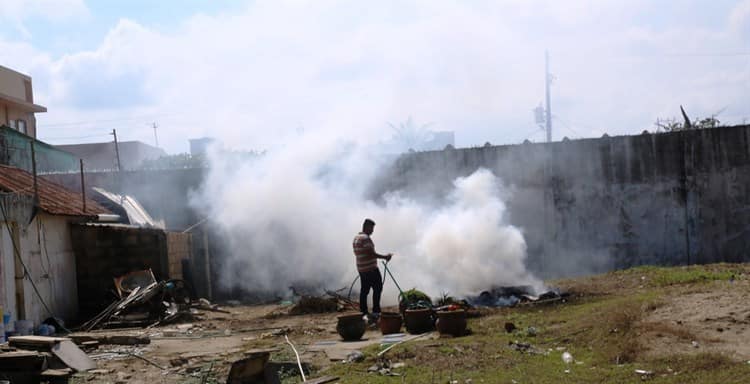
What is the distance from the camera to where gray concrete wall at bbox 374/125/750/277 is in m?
17.3

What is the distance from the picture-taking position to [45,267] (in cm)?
1438

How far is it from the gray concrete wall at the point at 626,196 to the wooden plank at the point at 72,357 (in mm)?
10746

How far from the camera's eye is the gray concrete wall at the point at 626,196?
17328 millimetres

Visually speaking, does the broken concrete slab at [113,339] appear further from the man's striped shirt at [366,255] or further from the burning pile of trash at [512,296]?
the burning pile of trash at [512,296]

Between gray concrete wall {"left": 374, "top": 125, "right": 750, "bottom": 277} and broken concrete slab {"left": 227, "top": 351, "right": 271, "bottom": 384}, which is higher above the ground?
gray concrete wall {"left": 374, "top": 125, "right": 750, "bottom": 277}

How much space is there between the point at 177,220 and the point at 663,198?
12.4 meters

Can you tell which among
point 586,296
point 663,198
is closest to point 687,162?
point 663,198

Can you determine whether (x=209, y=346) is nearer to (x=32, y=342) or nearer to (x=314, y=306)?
(x=32, y=342)

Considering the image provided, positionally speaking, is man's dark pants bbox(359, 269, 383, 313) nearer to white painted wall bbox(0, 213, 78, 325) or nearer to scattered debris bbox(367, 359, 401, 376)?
scattered debris bbox(367, 359, 401, 376)

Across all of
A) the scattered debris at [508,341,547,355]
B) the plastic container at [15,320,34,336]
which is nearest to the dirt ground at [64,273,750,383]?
the scattered debris at [508,341,547,355]

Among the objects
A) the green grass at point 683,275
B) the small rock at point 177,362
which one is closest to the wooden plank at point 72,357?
the small rock at point 177,362

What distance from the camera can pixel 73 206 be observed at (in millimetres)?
16672

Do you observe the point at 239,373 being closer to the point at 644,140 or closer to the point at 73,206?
the point at 73,206

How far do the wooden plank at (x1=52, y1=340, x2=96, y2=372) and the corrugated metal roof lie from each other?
5125 mm
